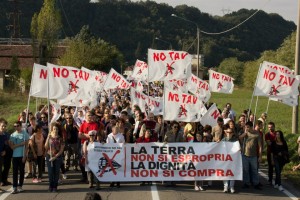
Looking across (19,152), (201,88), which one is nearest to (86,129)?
(19,152)

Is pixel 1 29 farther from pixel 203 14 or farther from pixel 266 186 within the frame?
pixel 266 186

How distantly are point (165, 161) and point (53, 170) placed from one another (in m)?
2.48

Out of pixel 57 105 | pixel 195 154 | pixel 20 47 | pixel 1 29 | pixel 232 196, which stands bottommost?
pixel 232 196

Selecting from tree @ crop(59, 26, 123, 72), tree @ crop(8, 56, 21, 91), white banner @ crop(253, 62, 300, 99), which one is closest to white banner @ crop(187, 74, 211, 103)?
white banner @ crop(253, 62, 300, 99)

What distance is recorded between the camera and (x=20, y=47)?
7344cm

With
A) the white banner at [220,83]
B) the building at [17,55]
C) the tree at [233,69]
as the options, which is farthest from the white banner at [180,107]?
the tree at [233,69]

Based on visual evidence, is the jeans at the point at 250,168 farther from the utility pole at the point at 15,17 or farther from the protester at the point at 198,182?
the utility pole at the point at 15,17

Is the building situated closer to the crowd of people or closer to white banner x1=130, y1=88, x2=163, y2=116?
white banner x1=130, y1=88, x2=163, y2=116

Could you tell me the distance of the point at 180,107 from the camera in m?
14.4

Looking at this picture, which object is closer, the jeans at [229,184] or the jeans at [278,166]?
the jeans at [229,184]

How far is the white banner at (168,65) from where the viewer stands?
1555 cm

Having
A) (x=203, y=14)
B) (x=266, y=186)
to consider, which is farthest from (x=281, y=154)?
(x=203, y=14)

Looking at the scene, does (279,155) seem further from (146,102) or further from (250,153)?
(146,102)

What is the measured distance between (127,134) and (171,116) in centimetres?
121
